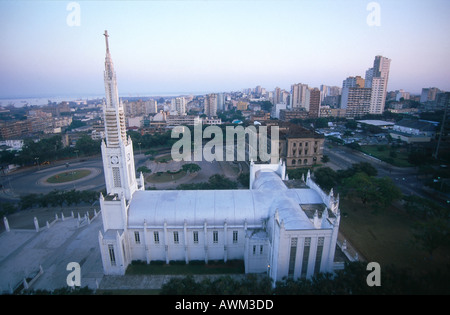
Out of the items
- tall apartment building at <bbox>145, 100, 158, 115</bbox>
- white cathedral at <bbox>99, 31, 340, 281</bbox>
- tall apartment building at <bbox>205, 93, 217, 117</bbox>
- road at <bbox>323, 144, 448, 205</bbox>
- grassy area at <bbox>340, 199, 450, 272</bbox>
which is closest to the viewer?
white cathedral at <bbox>99, 31, 340, 281</bbox>

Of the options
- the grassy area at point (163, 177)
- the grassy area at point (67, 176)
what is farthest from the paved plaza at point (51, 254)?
the grassy area at point (67, 176)

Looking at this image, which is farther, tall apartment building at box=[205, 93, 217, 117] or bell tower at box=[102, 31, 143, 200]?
tall apartment building at box=[205, 93, 217, 117]

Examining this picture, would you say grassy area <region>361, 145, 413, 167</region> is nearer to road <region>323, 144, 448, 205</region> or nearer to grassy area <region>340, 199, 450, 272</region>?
road <region>323, 144, 448, 205</region>

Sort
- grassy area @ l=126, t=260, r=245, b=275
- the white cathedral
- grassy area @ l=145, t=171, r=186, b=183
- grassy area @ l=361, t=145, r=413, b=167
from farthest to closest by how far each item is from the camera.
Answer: grassy area @ l=361, t=145, r=413, b=167, grassy area @ l=145, t=171, r=186, b=183, grassy area @ l=126, t=260, r=245, b=275, the white cathedral

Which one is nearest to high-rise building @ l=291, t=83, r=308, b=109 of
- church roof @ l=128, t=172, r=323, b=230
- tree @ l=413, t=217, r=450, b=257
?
tree @ l=413, t=217, r=450, b=257

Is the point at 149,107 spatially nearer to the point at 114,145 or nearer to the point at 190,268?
the point at 114,145

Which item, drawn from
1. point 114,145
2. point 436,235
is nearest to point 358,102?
point 436,235

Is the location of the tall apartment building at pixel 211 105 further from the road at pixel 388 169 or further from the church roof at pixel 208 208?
the church roof at pixel 208 208
